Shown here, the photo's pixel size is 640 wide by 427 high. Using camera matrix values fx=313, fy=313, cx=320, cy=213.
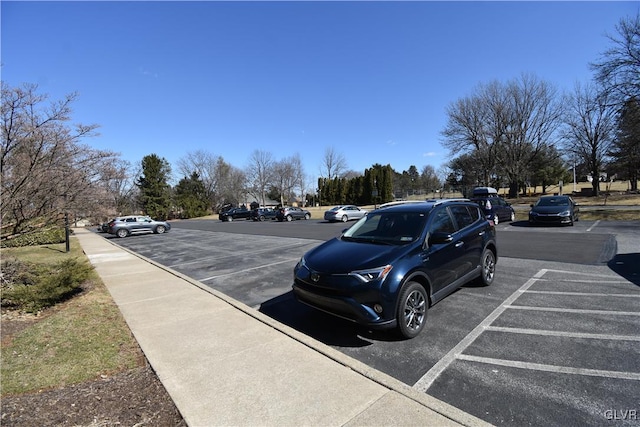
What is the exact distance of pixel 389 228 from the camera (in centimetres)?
507

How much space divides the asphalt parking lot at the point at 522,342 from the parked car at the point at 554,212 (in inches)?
370

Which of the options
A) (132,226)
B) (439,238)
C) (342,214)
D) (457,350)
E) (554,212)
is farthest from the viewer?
(342,214)

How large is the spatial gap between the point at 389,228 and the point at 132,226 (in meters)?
23.7

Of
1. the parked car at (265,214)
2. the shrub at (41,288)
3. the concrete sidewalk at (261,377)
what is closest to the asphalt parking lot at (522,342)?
the concrete sidewalk at (261,377)

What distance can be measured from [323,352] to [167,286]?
5.12 meters

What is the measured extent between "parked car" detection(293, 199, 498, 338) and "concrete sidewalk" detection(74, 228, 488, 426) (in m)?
0.67

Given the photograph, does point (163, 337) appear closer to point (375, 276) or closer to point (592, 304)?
point (375, 276)

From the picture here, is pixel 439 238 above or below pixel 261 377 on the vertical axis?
above

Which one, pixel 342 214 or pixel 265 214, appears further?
pixel 265 214

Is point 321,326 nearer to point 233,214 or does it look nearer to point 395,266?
point 395,266

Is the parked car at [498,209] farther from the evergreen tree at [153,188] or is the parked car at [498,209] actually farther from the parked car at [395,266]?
the evergreen tree at [153,188]

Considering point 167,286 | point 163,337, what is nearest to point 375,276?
point 163,337

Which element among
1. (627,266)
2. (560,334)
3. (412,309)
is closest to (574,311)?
(560,334)

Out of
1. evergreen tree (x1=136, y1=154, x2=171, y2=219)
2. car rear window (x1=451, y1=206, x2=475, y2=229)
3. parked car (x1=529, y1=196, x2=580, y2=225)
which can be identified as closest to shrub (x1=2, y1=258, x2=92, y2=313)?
car rear window (x1=451, y1=206, x2=475, y2=229)
